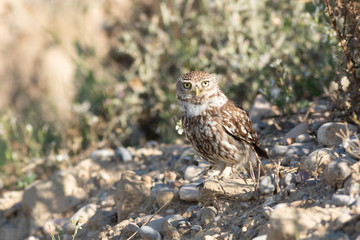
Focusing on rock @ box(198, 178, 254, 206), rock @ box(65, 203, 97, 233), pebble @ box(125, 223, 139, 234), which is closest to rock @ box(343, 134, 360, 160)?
rock @ box(198, 178, 254, 206)

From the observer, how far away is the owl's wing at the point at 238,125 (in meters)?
4.07

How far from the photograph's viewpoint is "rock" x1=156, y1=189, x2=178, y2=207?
412 cm

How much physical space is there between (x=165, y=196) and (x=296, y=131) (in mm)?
1577

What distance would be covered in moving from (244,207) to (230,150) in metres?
0.64

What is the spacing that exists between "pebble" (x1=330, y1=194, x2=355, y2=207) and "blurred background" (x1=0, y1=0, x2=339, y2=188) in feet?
6.68

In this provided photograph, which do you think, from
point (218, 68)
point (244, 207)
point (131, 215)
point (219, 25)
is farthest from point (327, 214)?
point (219, 25)

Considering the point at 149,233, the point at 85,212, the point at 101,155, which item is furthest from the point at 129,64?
the point at 149,233

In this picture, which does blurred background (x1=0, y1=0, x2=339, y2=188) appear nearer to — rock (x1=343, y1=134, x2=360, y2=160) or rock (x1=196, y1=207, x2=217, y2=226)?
rock (x1=343, y1=134, x2=360, y2=160)

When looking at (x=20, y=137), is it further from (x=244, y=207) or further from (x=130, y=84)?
(x=244, y=207)

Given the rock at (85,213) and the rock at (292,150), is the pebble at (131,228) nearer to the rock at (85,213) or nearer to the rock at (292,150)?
the rock at (85,213)

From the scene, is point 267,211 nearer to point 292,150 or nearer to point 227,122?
point 227,122

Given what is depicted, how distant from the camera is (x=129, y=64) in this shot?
869cm

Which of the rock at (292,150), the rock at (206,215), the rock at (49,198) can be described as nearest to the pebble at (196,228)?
the rock at (206,215)

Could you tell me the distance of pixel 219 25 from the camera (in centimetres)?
710
